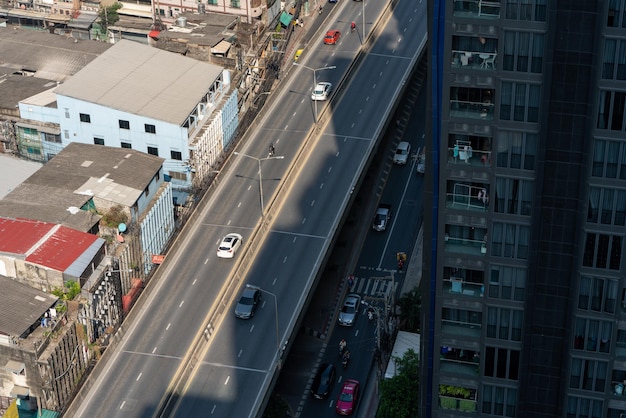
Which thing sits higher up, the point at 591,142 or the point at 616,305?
the point at 591,142

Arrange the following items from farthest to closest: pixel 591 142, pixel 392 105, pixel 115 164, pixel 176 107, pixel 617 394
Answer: pixel 392 105 → pixel 176 107 → pixel 115 164 → pixel 617 394 → pixel 591 142

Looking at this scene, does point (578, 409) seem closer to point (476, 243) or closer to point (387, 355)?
point (476, 243)

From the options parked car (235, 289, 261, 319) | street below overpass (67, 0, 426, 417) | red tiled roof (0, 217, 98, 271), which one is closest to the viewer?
street below overpass (67, 0, 426, 417)

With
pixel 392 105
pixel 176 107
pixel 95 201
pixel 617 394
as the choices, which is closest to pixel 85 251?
pixel 95 201

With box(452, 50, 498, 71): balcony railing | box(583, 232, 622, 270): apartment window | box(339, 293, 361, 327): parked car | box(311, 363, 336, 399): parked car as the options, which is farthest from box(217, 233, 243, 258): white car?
box(452, 50, 498, 71): balcony railing

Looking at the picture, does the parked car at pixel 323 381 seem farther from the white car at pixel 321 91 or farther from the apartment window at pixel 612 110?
the apartment window at pixel 612 110

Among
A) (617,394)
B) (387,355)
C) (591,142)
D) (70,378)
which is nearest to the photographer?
(591,142)

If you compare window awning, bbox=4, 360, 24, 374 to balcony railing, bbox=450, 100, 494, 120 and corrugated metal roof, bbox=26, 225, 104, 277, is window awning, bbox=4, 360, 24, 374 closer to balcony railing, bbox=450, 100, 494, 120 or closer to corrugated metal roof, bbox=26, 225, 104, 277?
corrugated metal roof, bbox=26, 225, 104, 277
